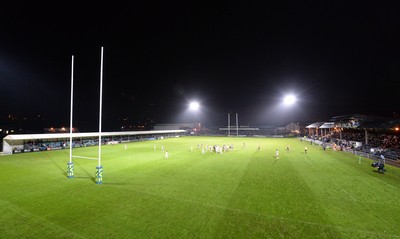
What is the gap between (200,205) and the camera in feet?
42.0

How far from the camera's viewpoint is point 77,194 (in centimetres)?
1487

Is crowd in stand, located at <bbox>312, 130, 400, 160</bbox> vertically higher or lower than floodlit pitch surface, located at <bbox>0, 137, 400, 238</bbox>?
higher

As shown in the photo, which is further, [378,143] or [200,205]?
[378,143]

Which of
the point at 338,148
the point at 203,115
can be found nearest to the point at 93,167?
the point at 338,148

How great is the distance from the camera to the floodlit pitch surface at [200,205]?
9.82m

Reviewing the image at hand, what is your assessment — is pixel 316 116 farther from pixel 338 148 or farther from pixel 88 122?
pixel 88 122

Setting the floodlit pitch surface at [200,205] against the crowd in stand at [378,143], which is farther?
the crowd in stand at [378,143]

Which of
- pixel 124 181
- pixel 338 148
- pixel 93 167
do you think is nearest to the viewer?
pixel 124 181

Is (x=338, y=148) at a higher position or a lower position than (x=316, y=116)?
lower

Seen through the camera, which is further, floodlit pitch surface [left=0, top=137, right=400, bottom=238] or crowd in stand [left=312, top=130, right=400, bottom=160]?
crowd in stand [left=312, top=130, right=400, bottom=160]

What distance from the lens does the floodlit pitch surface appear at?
982 centimetres

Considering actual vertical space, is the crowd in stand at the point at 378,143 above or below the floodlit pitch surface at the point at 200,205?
above

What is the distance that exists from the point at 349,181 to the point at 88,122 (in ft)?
417

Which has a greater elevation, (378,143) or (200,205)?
(378,143)
